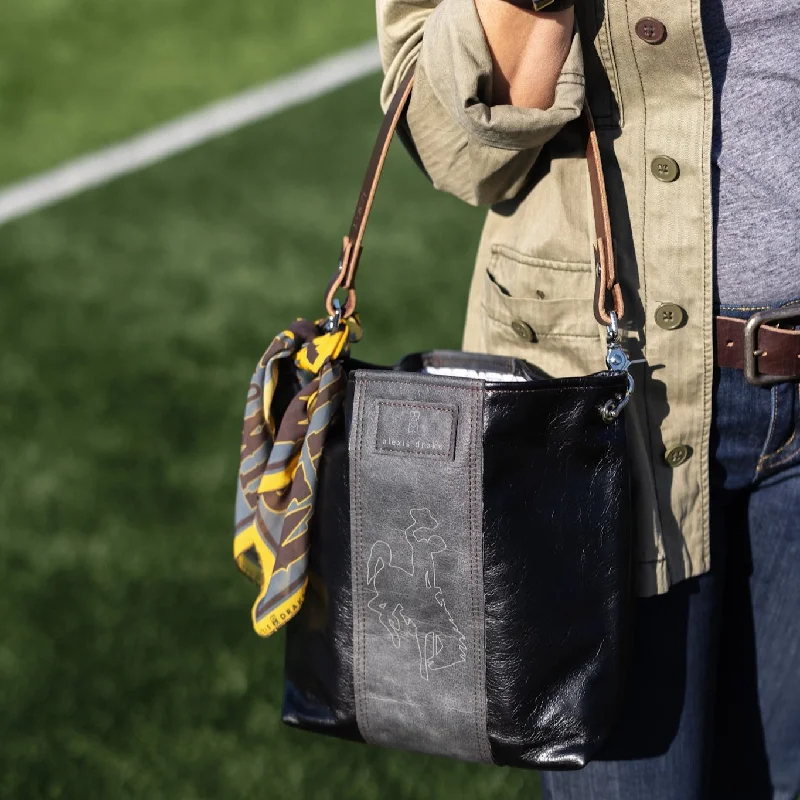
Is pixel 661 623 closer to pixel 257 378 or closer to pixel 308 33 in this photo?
pixel 257 378

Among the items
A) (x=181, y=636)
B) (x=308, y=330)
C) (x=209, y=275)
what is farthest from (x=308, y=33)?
(x=308, y=330)

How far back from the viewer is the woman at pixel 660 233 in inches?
60.6

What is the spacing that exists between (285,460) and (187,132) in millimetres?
5297

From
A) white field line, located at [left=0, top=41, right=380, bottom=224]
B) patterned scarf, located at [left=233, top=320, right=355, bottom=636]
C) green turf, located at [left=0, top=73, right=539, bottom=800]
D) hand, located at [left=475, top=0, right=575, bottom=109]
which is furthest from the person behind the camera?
white field line, located at [left=0, top=41, right=380, bottom=224]

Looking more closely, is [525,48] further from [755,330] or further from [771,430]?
[771,430]

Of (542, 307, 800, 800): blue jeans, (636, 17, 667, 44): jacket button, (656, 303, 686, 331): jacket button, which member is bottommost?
(542, 307, 800, 800): blue jeans

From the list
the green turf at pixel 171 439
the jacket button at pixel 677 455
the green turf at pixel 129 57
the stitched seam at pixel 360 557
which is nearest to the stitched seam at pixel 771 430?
the jacket button at pixel 677 455

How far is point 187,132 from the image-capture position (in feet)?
22.1

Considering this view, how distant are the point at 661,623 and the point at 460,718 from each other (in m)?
0.38

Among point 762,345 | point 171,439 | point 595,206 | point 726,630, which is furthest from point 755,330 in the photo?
point 171,439

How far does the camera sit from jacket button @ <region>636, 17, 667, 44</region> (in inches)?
60.7

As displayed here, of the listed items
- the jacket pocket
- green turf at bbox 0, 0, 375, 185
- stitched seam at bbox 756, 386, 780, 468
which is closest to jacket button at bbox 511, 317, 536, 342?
the jacket pocket

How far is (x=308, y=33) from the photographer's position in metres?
7.98

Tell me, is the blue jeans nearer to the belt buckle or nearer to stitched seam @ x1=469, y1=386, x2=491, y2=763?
the belt buckle
